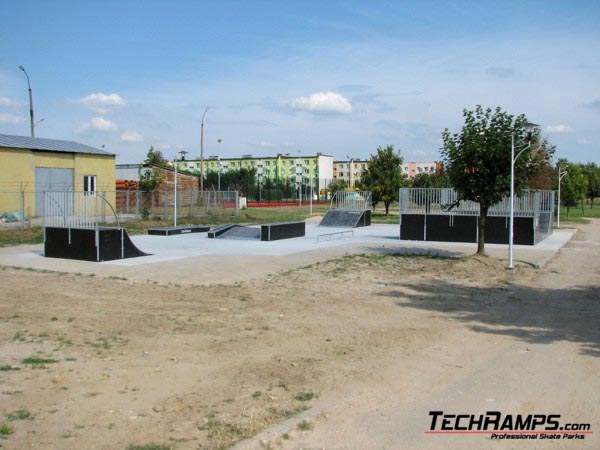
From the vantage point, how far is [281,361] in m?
6.98

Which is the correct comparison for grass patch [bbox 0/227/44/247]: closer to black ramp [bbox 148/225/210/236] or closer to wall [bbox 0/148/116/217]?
black ramp [bbox 148/225/210/236]

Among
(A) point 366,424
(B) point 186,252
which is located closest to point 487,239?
(B) point 186,252

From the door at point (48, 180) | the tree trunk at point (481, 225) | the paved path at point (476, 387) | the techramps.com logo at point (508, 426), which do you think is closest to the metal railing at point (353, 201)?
the door at point (48, 180)

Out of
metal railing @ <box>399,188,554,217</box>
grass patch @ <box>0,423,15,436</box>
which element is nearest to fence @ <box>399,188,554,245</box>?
metal railing @ <box>399,188,554,217</box>

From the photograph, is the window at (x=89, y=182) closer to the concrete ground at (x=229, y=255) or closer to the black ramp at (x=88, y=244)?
the concrete ground at (x=229, y=255)

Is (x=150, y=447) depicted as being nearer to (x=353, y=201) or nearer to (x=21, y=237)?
(x=21, y=237)

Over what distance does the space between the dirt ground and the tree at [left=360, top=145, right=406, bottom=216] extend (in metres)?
33.0

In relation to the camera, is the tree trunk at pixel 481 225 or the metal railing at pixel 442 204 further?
the metal railing at pixel 442 204

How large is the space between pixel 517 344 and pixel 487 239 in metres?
17.4

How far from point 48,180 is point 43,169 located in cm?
78

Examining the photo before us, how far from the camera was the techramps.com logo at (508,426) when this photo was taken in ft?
16.0

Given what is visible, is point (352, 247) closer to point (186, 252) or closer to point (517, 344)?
point (186, 252)

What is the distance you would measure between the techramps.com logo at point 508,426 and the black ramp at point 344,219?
27.5 meters

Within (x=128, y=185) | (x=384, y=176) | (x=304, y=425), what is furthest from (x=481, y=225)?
(x=128, y=185)
